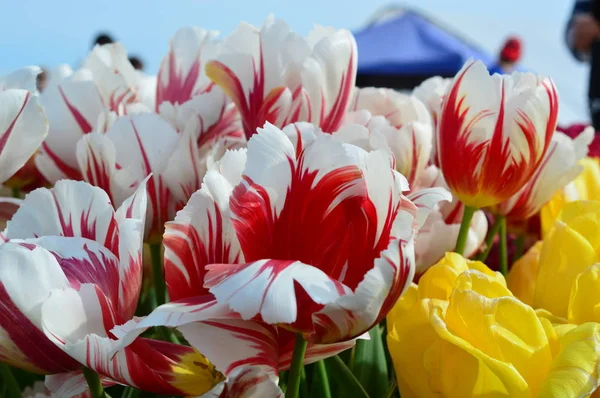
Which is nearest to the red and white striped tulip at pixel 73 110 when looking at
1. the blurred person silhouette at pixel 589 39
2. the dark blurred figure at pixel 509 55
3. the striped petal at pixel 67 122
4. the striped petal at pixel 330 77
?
the striped petal at pixel 67 122

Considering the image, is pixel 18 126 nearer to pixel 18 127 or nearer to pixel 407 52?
pixel 18 127

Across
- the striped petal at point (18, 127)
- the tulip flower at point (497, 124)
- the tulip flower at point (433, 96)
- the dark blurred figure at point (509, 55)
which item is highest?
the striped petal at point (18, 127)

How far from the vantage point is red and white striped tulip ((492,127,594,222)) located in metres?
0.43

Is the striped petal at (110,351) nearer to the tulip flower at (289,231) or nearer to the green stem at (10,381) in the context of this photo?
the tulip flower at (289,231)

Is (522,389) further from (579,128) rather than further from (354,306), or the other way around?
(579,128)

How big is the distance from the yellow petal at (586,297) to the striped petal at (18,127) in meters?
0.23

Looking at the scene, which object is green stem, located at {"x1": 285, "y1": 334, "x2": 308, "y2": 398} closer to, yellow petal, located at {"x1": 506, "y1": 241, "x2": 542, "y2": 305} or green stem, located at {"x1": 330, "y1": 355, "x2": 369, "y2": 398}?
green stem, located at {"x1": 330, "y1": 355, "x2": 369, "y2": 398}

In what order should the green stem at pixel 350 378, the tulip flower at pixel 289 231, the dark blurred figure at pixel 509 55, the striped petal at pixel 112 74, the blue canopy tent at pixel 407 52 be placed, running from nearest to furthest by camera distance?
1. the tulip flower at pixel 289 231
2. the green stem at pixel 350 378
3. the striped petal at pixel 112 74
4. the dark blurred figure at pixel 509 55
5. the blue canopy tent at pixel 407 52

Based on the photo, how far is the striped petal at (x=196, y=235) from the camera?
25cm

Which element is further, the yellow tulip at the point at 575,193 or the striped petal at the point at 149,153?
the yellow tulip at the point at 575,193

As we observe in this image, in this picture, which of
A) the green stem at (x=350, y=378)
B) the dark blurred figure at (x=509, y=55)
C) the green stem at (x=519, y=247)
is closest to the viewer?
the green stem at (x=350, y=378)

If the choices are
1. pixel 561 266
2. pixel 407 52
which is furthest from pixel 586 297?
pixel 407 52

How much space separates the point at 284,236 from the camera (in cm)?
25

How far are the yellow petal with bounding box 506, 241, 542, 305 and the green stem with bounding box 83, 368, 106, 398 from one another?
9.6 inches
